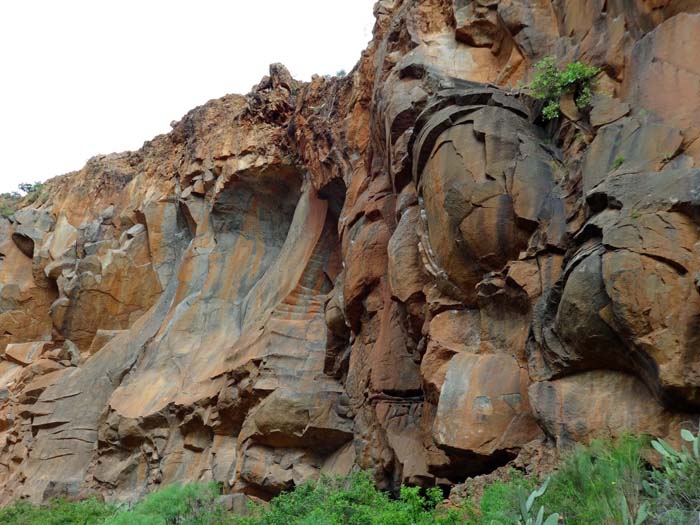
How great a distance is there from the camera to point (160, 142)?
29.2 meters

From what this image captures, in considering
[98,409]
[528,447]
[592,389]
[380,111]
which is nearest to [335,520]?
[528,447]

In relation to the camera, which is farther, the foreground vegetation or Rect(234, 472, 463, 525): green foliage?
Rect(234, 472, 463, 525): green foliage

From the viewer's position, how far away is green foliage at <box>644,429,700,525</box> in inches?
219

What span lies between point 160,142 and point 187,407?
15067mm

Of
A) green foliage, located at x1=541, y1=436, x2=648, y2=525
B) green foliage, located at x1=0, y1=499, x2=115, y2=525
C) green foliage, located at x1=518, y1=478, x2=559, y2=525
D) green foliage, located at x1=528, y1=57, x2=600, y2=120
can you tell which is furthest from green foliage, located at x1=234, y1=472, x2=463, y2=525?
green foliage, located at x1=528, y1=57, x2=600, y2=120

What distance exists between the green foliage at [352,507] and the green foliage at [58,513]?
183 inches

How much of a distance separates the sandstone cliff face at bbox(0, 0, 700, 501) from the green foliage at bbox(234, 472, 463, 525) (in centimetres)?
59

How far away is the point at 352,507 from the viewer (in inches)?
382

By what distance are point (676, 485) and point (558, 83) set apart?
18.1 ft

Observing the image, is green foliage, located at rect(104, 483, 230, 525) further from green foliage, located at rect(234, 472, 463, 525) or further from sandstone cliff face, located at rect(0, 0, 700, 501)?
sandstone cliff face, located at rect(0, 0, 700, 501)

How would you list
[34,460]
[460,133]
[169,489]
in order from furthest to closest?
[34,460] → [169,489] → [460,133]

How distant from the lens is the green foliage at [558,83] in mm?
9273

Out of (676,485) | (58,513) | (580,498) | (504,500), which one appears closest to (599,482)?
(580,498)

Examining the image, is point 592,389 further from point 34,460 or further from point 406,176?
point 34,460
